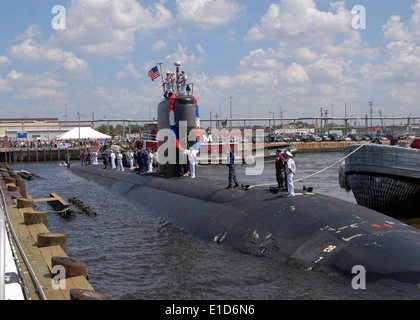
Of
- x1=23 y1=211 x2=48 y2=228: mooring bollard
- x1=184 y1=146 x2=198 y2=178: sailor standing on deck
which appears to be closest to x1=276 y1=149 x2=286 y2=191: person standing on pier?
x1=184 y1=146 x2=198 y2=178: sailor standing on deck

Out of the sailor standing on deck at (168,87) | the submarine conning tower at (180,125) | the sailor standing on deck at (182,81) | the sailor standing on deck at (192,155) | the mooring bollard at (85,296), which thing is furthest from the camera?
the sailor standing on deck at (168,87)

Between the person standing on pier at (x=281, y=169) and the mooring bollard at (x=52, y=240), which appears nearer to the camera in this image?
the mooring bollard at (x=52, y=240)

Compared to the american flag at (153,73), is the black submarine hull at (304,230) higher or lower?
lower

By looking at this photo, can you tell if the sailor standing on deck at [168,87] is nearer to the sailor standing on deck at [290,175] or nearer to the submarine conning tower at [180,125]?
the submarine conning tower at [180,125]

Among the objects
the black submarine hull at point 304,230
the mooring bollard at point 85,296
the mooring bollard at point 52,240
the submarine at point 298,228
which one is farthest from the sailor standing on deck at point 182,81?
the mooring bollard at point 85,296

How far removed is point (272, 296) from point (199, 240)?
13.8 ft

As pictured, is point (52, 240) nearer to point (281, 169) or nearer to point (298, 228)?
point (298, 228)

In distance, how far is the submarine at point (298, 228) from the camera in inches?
312

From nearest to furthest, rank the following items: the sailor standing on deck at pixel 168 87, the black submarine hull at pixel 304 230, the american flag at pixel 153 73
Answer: the black submarine hull at pixel 304 230 → the sailor standing on deck at pixel 168 87 → the american flag at pixel 153 73

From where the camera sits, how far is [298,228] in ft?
31.0

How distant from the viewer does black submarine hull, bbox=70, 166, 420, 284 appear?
311 inches

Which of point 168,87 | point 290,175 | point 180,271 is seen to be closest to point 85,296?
point 180,271

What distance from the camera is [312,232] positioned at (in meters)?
9.09
